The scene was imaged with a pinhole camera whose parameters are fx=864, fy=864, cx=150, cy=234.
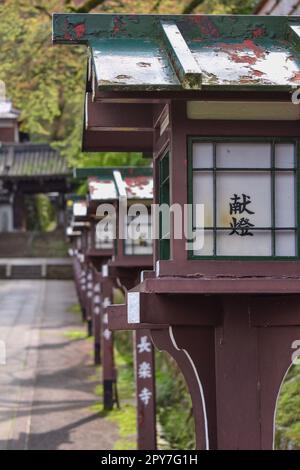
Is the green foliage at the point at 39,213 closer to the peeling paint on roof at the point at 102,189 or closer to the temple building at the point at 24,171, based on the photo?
the temple building at the point at 24,171

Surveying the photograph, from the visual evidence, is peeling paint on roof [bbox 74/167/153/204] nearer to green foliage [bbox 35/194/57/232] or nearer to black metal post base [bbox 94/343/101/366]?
black metal post base [bbox 94/343/101/366]

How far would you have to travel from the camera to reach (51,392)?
19719 millimetres

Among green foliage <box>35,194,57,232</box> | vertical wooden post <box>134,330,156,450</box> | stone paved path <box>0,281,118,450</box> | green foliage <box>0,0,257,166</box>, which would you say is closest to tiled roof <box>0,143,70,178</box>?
green foliage <box>35,194,57,232</box>

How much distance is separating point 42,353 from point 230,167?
19.9 metres

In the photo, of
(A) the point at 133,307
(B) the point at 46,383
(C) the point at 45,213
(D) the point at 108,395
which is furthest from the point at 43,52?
(C) the point at 45,213

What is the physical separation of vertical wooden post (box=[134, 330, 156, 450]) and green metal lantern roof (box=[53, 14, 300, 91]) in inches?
249

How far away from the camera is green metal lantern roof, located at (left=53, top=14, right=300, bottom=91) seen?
526 centimetres

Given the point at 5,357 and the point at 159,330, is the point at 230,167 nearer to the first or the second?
the point at 159,330

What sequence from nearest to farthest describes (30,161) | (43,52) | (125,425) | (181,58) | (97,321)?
(181,58) → (125,425) → (43,52) → (97,321) → (30,161)

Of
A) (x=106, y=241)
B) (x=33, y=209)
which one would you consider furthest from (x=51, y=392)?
(x=33, y=209)

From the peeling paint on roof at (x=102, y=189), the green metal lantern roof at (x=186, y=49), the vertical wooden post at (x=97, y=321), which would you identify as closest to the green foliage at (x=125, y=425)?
the peeling paint on roof at (x=102, y=189)

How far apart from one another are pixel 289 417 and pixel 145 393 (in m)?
2.36

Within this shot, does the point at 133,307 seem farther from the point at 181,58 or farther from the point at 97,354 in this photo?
the point at 97,354

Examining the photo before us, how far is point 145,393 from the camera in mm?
12445
